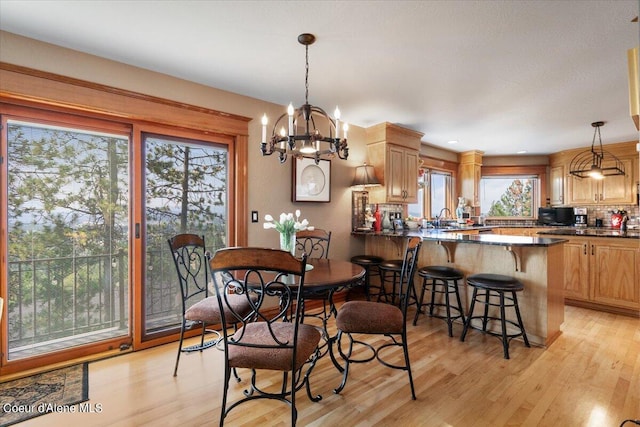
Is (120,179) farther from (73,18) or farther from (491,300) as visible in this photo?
(491,300)

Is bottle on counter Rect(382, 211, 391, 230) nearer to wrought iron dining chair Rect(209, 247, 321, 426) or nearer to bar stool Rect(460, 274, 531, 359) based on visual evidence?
bar stool Rect(460, 274, 531, 359)

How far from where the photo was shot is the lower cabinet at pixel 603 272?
3742 mm

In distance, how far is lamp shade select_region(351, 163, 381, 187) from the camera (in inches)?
165

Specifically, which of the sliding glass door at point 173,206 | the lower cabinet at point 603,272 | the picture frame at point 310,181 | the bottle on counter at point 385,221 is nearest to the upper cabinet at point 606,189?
the lower cabinet at point 603,272

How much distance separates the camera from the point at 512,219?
6.57m

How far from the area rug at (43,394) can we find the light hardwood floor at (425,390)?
0.07m

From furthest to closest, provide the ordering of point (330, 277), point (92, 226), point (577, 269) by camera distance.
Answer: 1. point (577, 269)
2. point (92, 226)
3. point (330, 277)

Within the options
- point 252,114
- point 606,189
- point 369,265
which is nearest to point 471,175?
point 606,189

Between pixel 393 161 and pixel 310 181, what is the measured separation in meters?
1.28

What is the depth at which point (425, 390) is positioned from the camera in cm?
216

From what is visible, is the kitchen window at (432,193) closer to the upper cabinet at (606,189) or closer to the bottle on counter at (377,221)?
the bottle on counter at (377,221)

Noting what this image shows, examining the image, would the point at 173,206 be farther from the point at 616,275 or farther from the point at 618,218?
the point at 618,218

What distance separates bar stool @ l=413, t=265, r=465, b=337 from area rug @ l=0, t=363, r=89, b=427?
9.55 ft

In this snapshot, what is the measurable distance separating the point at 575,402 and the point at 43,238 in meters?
3.90
